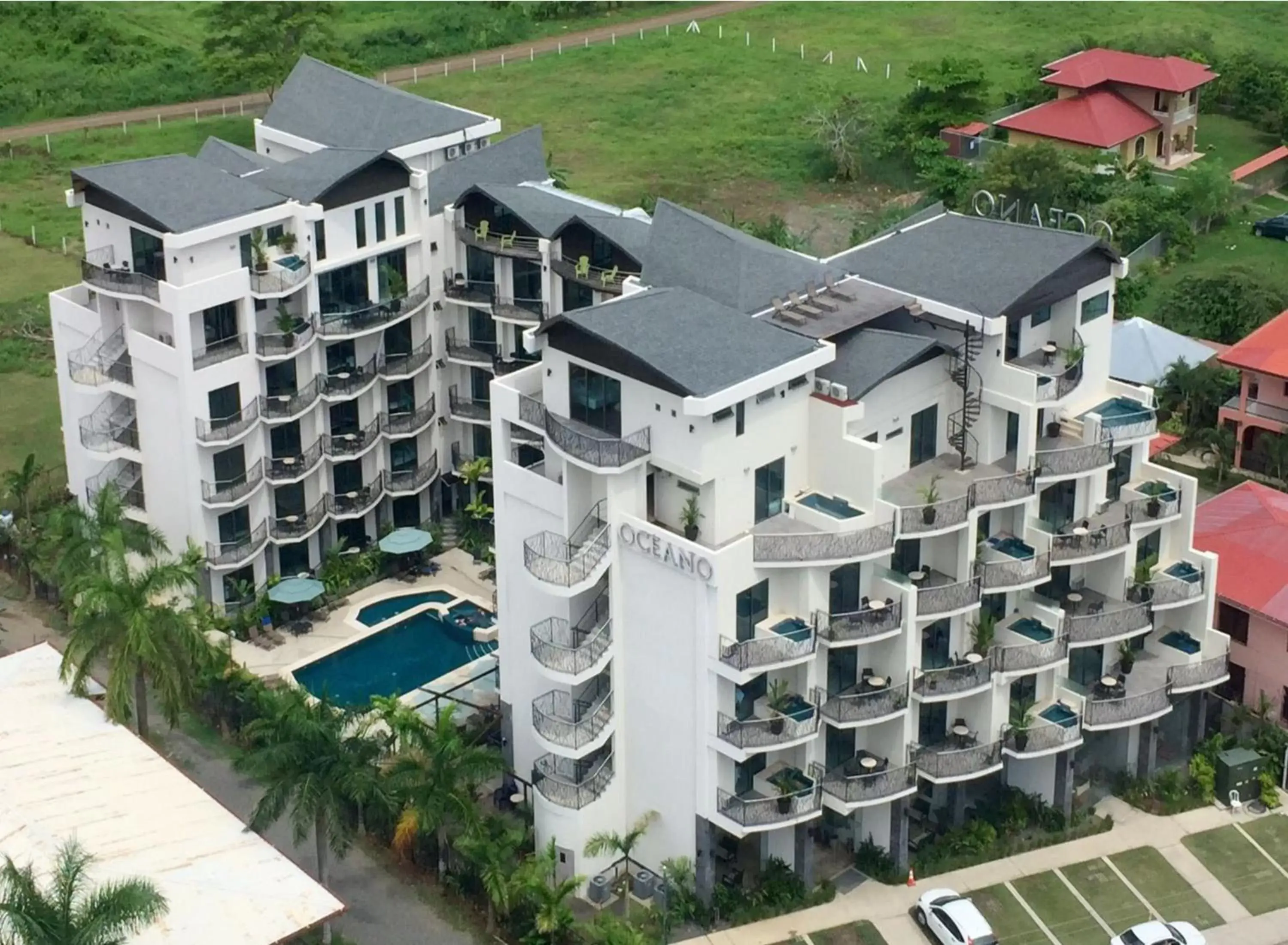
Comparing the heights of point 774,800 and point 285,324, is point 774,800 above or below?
below

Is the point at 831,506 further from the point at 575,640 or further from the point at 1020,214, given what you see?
the point at 1020,214

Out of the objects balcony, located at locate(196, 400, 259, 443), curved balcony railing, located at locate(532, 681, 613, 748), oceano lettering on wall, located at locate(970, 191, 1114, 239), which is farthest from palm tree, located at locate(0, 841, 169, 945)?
oceano lettering on wall, located at locate(970, 191, 1114, 239)

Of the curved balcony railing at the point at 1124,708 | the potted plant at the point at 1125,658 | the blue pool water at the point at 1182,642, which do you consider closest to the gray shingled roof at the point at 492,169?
the potted plant at the point at 1125,658

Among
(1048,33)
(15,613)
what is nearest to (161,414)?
(15,613)

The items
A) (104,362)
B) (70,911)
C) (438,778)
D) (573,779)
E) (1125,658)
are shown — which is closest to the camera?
(70,911)

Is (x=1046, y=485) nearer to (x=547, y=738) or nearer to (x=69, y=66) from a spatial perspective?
A: (x=547, y=738)

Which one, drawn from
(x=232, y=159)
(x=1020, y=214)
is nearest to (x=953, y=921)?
(x=232, y=159)

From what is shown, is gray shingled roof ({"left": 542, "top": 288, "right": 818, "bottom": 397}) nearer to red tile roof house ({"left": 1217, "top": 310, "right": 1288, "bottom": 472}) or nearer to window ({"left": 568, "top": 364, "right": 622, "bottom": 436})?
window ({"left": 568, "top": 364, "right": 622, "bottom": 436})
